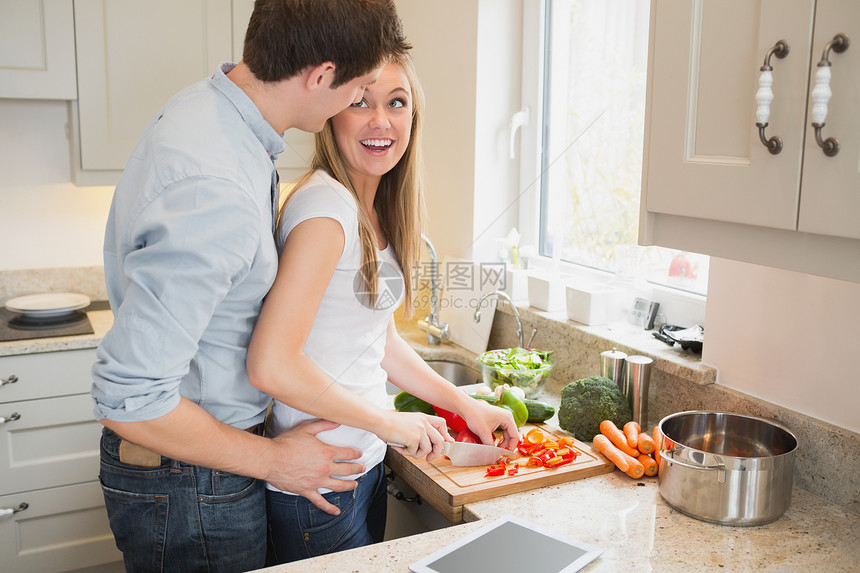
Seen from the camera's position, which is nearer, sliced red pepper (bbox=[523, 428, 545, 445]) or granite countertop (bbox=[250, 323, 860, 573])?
granite countertop (bbox=[250, 323, 860, 573])

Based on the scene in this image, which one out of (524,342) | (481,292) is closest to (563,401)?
(524,342)

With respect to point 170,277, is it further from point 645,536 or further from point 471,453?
point 645,536

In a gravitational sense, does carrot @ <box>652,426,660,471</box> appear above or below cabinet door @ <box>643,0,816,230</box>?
below

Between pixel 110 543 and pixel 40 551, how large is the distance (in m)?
0.19

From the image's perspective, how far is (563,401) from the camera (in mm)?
1626

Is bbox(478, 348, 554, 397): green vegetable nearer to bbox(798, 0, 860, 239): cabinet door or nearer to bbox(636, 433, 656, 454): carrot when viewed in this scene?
bbox(636, 433, 656, 454): carrot

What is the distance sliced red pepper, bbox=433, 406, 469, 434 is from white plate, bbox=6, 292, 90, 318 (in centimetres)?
148

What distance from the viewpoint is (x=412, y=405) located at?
1620 millimetres

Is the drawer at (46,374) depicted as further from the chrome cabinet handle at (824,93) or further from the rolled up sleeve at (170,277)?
the chrome cabinet handle at (824,93)

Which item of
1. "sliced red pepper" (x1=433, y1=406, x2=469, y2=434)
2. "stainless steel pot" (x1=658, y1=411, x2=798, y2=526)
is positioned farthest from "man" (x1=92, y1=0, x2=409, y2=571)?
"stainless steel pot" (x1=658, y1=411, x2=798, y2=526)

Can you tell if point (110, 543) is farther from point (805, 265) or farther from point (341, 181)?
point (805, 265)

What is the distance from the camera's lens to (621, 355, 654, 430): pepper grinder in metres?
1.59

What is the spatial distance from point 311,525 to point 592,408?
0.61 meters

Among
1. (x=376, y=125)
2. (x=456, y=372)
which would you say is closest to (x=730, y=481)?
(x=376, y=125)
